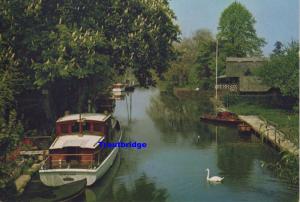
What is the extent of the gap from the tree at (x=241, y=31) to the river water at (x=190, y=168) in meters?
54.7

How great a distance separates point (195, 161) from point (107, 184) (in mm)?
9020

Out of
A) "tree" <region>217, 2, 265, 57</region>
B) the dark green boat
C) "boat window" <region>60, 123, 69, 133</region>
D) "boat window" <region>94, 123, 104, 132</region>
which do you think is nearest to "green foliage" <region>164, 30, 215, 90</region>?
"tree" <region>217, 2, 265, 57</region>

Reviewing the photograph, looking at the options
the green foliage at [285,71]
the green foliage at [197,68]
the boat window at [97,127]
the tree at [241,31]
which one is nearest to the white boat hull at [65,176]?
the boat window at [97,127]

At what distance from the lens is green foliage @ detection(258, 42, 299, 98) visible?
2338 inches

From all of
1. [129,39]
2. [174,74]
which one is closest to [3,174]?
[129,39]

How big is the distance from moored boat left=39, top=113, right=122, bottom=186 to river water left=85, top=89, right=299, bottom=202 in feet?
3.89

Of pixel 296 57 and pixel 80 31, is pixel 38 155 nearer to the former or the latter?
pixel 80 31

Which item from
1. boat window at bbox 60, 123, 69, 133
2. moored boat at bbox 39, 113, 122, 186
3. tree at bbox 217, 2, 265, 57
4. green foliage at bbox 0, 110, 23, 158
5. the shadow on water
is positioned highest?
tree at bbox 217, 2, 265, 57

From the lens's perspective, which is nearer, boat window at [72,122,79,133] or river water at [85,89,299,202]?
river water at [85,89,299,202]

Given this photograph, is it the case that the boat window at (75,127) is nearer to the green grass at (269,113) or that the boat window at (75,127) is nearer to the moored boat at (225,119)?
the green grass at (269,113)

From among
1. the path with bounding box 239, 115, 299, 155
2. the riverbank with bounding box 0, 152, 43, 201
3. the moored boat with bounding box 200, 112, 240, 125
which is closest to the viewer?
the riverbank with bounding box 0, 152, 43, 201

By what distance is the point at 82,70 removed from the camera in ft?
128

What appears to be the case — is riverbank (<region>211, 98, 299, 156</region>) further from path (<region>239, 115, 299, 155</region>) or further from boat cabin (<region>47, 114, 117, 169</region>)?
boat cabin (<region>47, 114, 117, 169</region>)

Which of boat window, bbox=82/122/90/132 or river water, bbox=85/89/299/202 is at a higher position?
boat window, bbox=82/122/90/132
